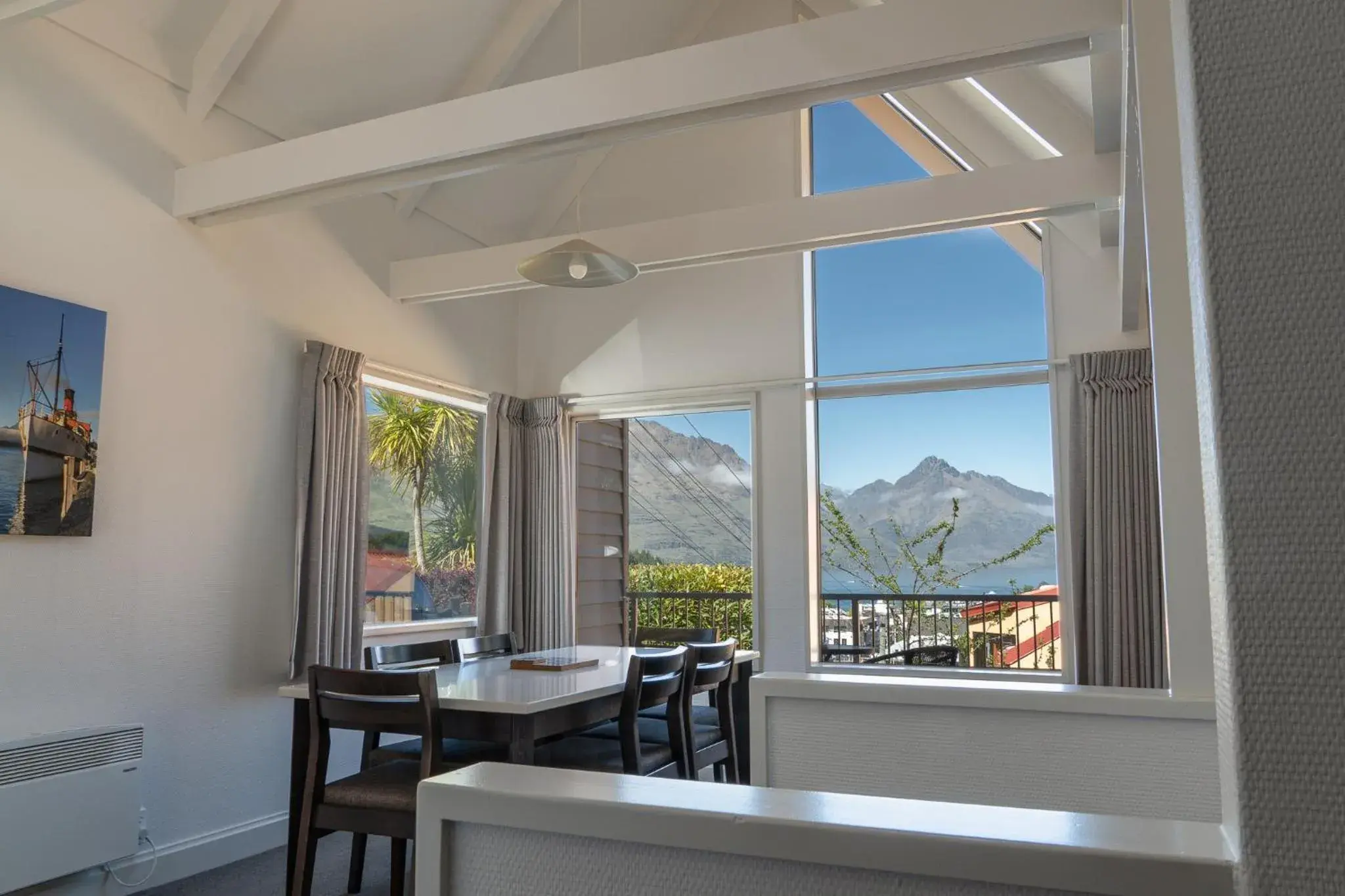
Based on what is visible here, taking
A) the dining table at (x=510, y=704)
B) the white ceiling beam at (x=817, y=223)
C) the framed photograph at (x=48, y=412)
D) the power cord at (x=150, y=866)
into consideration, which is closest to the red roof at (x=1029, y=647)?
the white ceiling beam at (x=817, y=223)

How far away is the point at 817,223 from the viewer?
438 cm

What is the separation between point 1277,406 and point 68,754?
370 cm

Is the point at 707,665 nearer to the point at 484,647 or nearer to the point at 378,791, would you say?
the point at 484,647

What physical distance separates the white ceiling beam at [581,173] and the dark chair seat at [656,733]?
3.43 meters

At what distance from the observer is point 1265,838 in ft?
2.58

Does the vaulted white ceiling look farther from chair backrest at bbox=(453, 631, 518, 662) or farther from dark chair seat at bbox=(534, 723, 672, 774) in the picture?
dark chair seat at bbox=(534, 723, 672, 774)

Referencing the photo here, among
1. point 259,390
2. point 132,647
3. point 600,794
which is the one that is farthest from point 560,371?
point 600,794

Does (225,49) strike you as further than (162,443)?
Yes

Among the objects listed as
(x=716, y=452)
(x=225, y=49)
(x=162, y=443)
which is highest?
(x=225, y=49)

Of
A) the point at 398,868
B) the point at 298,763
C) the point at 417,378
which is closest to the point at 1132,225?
the point at 398,868

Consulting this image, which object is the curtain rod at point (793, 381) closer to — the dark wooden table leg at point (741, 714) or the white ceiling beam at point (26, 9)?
the dark wooden table leg at point (741, 714)

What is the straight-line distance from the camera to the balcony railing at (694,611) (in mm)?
6980

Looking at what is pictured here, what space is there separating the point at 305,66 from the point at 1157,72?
12.3ft

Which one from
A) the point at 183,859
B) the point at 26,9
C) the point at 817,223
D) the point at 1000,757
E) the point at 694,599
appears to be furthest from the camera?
the point at 694,599
